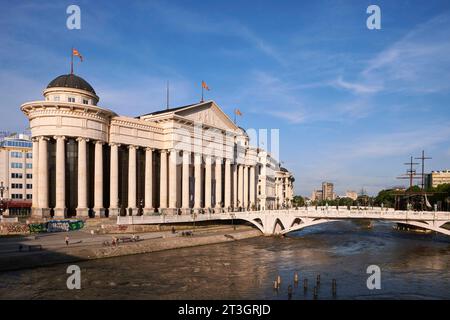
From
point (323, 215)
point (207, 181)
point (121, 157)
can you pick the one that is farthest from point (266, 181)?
point (121, 157)

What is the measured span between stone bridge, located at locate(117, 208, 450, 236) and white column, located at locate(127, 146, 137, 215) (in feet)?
29.4

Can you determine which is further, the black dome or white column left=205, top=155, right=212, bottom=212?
white column left=205, top=155, right=212, bottom=212

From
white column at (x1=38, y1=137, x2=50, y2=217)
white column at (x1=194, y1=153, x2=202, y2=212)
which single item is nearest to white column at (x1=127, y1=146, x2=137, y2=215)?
white column at (x1=38, y1=137, x2=50, y2=217)

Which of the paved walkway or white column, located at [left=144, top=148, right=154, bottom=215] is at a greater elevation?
white column, located at [left=144, top=148, right=154, bottom=215]

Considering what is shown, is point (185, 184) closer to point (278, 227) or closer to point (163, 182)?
point (163, 182)

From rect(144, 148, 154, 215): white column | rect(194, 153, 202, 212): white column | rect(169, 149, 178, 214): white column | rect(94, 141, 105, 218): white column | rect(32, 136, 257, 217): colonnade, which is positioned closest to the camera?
→ rect(32, 136, 257, 217): colonnade

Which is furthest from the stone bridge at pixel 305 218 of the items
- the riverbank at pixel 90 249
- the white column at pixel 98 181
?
the white column at pixel 98 181

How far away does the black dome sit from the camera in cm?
7588

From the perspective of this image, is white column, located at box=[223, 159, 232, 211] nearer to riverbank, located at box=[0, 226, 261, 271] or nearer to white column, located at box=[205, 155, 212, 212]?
white column, located at box=[205, 155, 212, 212]

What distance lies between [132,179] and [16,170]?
1897 inches

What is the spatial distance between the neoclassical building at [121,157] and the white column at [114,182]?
0.19m

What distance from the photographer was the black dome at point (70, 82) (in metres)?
75.9
